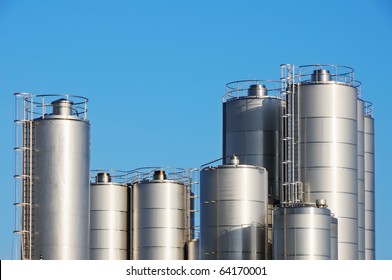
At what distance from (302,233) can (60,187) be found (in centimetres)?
1061

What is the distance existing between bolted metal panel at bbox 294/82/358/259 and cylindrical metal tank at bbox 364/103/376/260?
16.2 ft

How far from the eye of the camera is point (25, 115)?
61.2 meters

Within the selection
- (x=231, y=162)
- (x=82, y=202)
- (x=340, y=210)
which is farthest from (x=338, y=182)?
(x=82, y=202)

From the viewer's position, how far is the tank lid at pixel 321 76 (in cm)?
6456

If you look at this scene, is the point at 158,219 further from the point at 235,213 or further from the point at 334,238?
the point at 334,238

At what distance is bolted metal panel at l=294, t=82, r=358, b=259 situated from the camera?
63.8 m

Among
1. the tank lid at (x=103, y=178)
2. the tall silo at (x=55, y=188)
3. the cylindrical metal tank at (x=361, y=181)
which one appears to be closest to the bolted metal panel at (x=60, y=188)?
the tall silo at (x=55, y=188)

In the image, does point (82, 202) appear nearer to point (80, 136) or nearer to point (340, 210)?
point (80, 136)

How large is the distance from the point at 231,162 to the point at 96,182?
1212cm

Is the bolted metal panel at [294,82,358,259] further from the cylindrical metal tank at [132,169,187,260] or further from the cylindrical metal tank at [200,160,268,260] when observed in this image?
the cylindrical metal tank at [132,169,187,260]

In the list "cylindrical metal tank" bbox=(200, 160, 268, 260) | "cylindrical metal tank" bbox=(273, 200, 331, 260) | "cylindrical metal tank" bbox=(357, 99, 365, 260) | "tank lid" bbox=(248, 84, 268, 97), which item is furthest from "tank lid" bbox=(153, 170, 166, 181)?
"cylindrical metal tank" bbox=(273, 200, 331, 260)

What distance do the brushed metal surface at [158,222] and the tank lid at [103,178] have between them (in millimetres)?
1880

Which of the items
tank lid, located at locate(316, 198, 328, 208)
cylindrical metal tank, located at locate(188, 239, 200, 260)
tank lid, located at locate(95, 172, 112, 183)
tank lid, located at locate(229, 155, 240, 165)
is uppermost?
tank lid, located at locate(229, 155, 240, 165)

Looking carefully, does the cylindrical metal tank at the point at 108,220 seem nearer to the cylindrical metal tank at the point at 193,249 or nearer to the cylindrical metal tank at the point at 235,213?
the cylindrical metal tank at the point at 193,249
